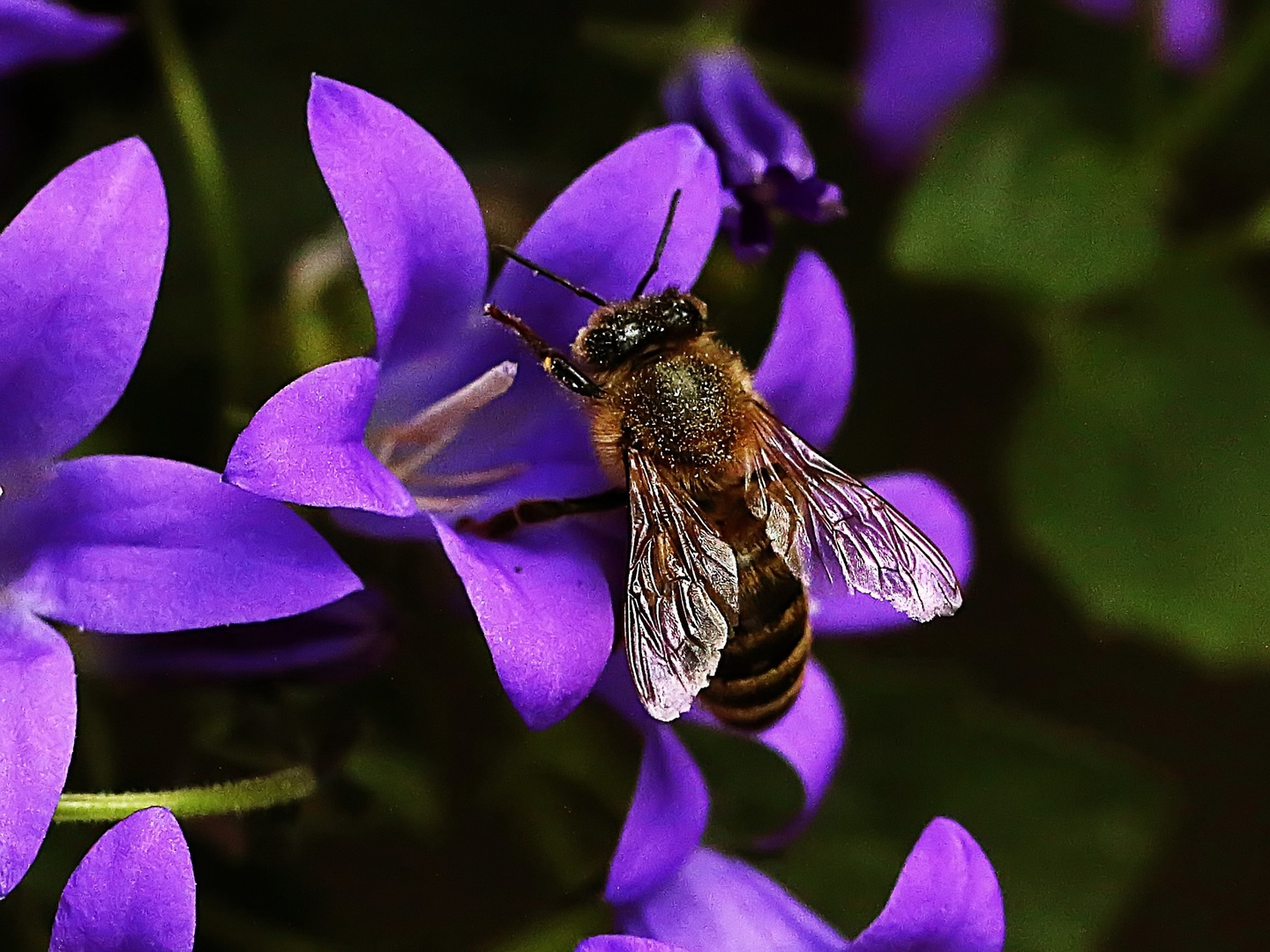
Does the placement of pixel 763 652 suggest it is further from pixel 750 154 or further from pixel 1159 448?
pixel 1159 448

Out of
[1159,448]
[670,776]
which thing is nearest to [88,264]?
[670,776]

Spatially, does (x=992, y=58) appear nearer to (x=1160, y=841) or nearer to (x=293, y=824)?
(x=1160, y=841)

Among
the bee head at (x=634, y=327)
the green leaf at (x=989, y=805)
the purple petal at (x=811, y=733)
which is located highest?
the bee head at (x=634, y=327)

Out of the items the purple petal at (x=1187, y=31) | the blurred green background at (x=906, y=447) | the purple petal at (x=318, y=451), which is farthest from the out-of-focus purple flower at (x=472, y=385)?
the purple petal at (x=1187, y=31)

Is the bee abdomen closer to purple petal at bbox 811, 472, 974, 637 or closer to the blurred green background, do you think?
purple petal at bbox 811, 472, 974, 637

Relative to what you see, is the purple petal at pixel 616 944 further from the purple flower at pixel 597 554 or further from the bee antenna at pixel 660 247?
the bee antenna at pixel 660 247

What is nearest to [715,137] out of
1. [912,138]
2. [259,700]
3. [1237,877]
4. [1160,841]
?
[912,138]
